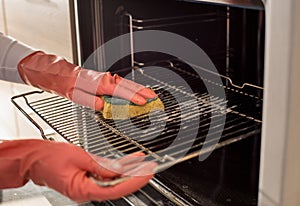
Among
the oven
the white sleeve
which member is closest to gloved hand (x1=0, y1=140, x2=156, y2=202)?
the oven

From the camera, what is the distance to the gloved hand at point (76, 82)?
0.95m

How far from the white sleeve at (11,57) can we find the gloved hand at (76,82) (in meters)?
0.02

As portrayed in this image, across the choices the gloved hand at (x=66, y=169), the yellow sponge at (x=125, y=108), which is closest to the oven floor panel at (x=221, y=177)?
the yellow sponge at (x=125, y=108)

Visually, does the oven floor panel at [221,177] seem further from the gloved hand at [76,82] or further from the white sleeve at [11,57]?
the white sleeve at [11,57]

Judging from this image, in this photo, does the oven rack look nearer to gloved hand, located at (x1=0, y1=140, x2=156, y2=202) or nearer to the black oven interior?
the black oven interior

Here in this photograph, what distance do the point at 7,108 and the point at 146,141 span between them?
2.85ft

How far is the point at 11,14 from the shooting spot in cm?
159

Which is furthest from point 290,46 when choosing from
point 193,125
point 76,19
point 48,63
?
point 76,19

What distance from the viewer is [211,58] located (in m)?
1.10

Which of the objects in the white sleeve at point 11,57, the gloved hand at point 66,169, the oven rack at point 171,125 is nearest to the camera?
the gloved hand at point 66,169

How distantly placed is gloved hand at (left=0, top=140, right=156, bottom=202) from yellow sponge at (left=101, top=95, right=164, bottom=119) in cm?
22

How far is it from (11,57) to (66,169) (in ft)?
1.73

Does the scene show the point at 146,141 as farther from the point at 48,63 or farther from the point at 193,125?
the point at 48,63

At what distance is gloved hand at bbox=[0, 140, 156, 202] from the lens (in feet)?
2.11
